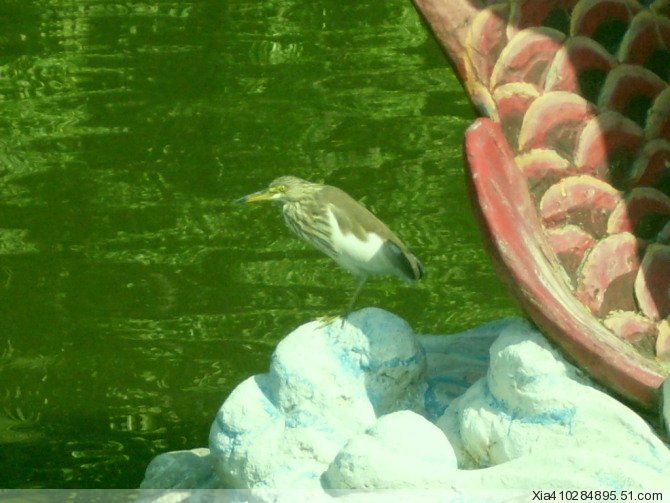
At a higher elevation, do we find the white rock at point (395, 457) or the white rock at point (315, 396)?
the white rock at point (395, 457)

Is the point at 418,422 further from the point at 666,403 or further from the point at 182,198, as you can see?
the point at 182,198

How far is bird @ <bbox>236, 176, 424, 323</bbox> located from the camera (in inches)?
103

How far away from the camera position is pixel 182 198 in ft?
16.1

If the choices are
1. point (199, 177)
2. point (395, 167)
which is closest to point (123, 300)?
point (199, 177)

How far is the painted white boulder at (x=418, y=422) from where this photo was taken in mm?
2166

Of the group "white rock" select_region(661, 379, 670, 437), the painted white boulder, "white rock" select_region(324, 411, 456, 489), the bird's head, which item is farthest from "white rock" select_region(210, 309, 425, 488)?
"white rock" select_region(661, 379, 670, 437)

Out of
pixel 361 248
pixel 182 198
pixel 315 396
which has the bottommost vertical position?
pixel 182 198

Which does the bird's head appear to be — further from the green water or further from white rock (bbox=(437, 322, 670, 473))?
the green water

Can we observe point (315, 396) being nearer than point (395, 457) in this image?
No

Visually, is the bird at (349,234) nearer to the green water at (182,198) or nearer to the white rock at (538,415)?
the white rock at (538,415)

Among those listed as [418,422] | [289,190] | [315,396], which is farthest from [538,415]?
[289,190]

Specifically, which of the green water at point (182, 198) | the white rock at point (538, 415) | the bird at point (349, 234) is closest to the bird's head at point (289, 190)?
the bird at point (349, 234)

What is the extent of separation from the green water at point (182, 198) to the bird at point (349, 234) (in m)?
0.95

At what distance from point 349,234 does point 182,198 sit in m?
2.34
